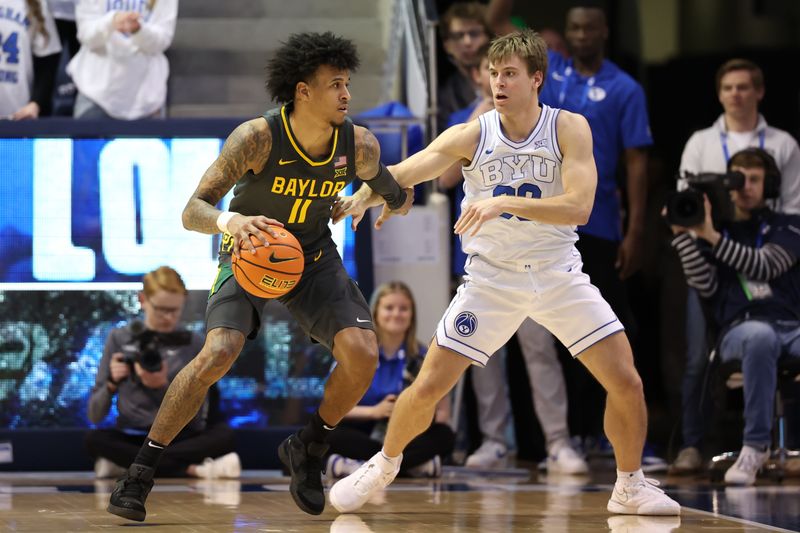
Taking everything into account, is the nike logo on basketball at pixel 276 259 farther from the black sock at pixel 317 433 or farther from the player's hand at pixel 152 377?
the player's hand at pixel 152 377

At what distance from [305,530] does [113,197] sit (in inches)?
136

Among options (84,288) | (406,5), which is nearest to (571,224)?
(84,288)

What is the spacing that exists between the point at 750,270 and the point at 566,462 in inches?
61.0

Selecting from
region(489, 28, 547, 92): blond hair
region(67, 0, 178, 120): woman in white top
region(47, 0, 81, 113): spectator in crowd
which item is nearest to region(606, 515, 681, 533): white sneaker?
region(489, 28, 547, 92): blond hair

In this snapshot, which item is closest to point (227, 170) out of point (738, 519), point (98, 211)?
point (738, 519)

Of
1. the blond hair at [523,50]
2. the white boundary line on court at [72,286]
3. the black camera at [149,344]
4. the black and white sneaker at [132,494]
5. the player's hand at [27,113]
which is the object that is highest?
the player's hand at [27,113]

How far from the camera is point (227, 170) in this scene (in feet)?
18.3

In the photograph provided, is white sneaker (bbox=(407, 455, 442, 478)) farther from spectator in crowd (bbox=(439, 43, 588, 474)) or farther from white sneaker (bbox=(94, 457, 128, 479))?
white sneaker (bbox=(94, 457, 128, 479))

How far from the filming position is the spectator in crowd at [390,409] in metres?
7.81

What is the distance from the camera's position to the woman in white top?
8641 mm

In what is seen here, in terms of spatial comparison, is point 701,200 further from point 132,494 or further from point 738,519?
point 132,494

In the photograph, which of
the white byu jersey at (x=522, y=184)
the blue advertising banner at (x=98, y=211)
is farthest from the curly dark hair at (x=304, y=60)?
the blue advertising banner at (x=98, y=211)

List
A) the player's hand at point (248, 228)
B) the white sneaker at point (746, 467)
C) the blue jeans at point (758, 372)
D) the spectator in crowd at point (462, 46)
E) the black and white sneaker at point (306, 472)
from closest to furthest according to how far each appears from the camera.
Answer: the player's hand at point (248, 228)
the black and white sneaker at point (306, 472)
the white sneaker at point (746, 467)
the blue jeans at point (758, 372)
the spectator in crowd at point (462, 46)

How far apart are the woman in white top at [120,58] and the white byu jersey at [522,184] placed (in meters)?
3.50
